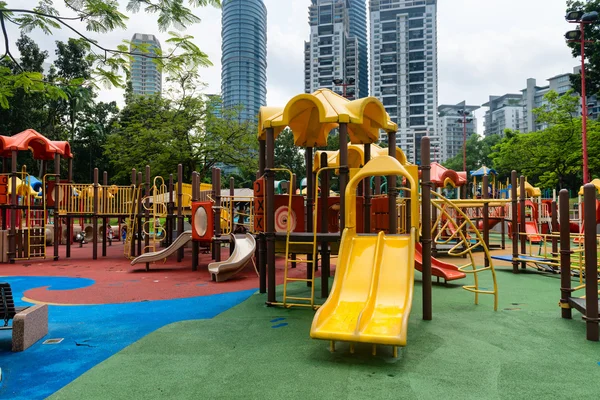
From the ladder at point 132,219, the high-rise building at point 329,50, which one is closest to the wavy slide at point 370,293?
the ladder at point 132,219

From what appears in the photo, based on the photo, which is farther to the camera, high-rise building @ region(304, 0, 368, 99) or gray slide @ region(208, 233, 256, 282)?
high-rise building @ region(304, 0, 368, 99)

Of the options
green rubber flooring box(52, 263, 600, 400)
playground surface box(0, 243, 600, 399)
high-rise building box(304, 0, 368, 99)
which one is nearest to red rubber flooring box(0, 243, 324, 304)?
playground surface box(0, 243, 600, 399)

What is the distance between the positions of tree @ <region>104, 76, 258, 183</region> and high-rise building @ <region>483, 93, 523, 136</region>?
105 m

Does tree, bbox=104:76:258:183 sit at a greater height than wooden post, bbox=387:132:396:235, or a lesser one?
greater

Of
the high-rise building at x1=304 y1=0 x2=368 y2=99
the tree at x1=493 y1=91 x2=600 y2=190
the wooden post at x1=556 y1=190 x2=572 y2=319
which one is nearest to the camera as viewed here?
the wooden post at x1=556 y1=190 x2=572 y2=319

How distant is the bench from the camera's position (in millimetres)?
5164

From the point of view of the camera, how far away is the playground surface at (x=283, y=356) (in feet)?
12.6

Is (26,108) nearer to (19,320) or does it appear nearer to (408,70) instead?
(19,320)

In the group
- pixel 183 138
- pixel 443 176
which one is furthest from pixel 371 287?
pixel 183 138

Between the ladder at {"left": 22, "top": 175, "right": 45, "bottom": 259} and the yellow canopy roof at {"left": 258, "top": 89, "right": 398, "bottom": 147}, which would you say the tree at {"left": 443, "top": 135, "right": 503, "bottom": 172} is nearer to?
the ladder at {"left": 22, "top": 175, "right": 45, "bottom": 259}

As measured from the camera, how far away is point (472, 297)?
8219 millimetres

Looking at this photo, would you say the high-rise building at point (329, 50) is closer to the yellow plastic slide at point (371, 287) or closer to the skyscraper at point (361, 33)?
the skyscraper at point (361, 33)

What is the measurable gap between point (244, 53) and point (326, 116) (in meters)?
58.3

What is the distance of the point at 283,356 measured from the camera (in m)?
4.73
